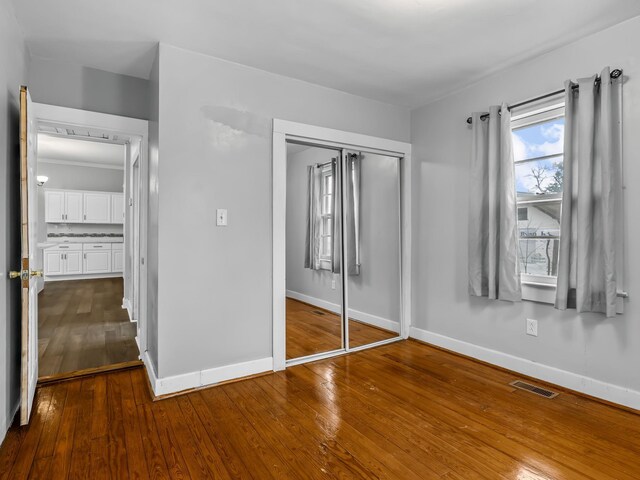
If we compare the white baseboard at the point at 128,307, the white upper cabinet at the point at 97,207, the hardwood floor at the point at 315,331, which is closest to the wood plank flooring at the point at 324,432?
the hardwood floor at the point at 315,331

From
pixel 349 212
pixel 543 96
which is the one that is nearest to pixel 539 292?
pixel 543 96

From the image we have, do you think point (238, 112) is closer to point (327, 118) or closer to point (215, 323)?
point (327, 118)

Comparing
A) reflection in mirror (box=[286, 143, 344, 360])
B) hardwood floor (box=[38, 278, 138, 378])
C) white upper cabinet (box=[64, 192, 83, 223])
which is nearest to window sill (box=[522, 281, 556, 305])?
reflection in mirror (box=[286, 143, 344, 360])

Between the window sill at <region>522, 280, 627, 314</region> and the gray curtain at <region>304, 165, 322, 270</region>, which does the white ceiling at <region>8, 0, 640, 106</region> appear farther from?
the window sill at <region>522, 280, 627, 314</region>

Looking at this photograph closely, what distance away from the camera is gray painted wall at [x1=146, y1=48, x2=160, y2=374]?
8.64 feet

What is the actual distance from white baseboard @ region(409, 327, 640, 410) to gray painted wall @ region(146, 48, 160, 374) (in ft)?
8.28

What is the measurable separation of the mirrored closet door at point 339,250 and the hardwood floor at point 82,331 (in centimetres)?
163

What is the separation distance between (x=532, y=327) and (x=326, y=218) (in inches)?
74.9

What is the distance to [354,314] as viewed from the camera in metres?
3.64

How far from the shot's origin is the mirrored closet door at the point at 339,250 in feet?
10.9

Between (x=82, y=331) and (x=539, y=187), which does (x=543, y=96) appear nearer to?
(x=539, y=187)

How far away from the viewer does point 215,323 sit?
2.78 metres

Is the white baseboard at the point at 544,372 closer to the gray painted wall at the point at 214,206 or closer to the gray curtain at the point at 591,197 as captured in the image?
the gray curtain at the point at 591,197

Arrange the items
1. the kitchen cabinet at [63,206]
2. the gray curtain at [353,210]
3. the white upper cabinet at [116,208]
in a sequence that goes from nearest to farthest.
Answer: the gray curtain at [353,210]
the kitchen cabinet at [63,206]
the white upper cabinet at [116,208]
